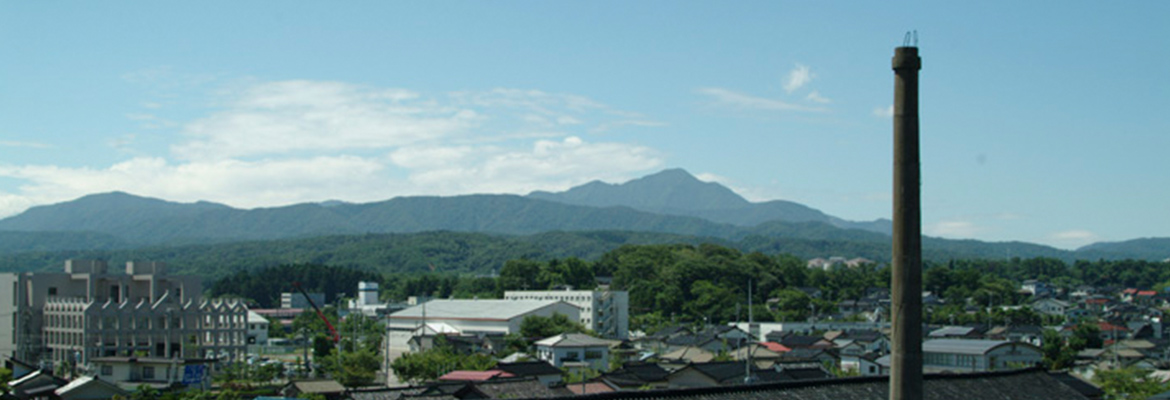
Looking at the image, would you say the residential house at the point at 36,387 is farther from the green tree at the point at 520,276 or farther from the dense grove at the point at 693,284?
the green tree at the point at 520,276

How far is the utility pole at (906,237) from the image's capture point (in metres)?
7.39

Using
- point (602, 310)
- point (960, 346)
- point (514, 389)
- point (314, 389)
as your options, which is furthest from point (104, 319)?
point (602, 310)

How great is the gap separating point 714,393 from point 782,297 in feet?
202

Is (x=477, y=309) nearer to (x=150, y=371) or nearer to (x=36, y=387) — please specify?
(x=150, y=371)

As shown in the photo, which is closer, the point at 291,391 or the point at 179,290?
the point at 291,391

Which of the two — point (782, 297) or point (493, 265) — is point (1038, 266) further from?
point (493, 265)

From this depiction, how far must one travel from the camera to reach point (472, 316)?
5703 centimetres

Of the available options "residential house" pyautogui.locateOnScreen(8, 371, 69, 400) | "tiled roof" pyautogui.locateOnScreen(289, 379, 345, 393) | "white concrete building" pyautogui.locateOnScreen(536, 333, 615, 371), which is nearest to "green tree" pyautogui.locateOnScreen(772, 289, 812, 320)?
"white concrete building" pyautogui.locateOnScreen(536, 333, 615, 371)

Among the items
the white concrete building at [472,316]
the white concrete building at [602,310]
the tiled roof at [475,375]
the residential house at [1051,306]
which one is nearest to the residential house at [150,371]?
the tiled roof at [475,375]

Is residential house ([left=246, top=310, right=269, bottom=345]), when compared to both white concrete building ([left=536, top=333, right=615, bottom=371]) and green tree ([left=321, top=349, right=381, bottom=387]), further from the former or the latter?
green tree ([left=321, top=349, right=381, bottom=387])

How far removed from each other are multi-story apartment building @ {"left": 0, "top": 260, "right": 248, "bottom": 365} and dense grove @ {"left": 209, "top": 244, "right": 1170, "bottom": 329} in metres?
32.7

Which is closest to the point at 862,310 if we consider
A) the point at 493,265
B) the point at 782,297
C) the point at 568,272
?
the point at 782,297

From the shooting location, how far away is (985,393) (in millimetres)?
16656

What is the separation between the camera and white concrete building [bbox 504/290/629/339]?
210 feet
